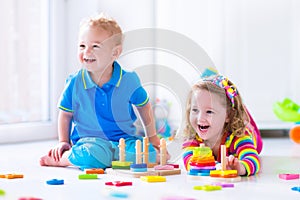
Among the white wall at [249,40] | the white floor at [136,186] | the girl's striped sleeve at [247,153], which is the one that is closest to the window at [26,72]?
the white wall at [249,40]

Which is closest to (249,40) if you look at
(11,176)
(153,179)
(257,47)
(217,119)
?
(257,47)

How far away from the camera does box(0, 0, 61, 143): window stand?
215 centimetres

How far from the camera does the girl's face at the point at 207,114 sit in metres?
1.44

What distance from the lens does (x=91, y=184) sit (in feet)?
4.15

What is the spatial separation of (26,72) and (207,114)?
1081 mm

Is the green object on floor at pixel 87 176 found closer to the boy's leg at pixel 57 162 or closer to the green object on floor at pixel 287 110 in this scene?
the boy's leg at pixel 57 162

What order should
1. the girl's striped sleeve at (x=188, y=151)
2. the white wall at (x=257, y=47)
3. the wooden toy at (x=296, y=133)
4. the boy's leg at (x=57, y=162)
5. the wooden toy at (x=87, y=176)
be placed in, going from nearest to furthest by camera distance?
the wooden toy at (x=87, y=176), the girl's striped sleeve at (x=188, y=151), the boy's leg at (x=57, y=162), the wooden toy at (x=296, y=133), the white wall at (x=257, y=47)

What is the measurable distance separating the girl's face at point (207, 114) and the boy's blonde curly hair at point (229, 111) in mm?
13

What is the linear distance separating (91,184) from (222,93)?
1.39 ft

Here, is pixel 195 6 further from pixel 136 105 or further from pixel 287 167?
pixel 287 167

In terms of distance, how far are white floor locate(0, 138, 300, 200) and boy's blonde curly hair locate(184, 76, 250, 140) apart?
0.13 meters

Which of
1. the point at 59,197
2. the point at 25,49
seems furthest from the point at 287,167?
the point at 25,49

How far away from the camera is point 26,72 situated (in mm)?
2293

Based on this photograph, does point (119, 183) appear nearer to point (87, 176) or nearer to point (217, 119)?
point (87, 176)
